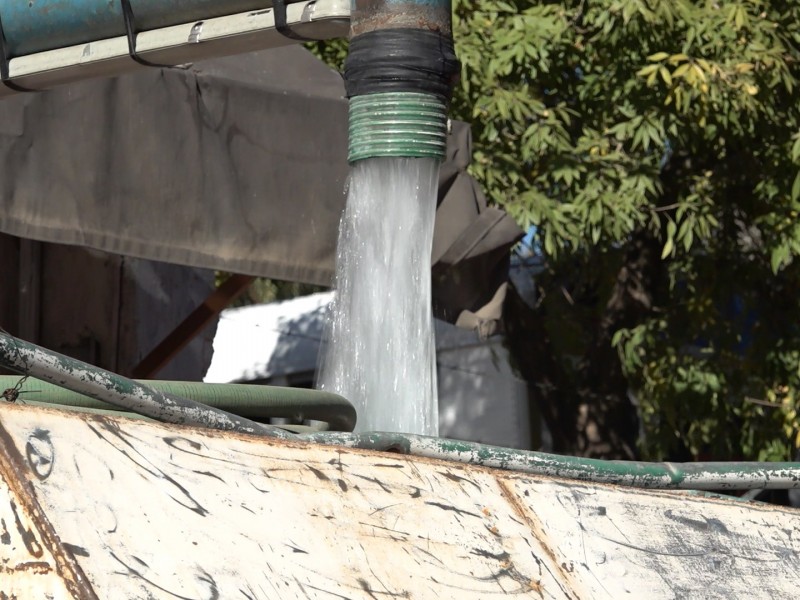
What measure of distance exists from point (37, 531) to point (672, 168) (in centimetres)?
611

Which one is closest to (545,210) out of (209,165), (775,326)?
(775,326)

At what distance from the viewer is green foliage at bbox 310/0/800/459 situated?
19.5 feet

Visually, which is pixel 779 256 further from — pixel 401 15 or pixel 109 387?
pixel 109 387

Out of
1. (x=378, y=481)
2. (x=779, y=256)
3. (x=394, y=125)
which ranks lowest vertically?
(x=378, y=481)

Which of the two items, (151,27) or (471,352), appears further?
(471,352)

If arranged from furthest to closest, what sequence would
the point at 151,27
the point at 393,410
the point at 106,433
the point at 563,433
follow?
the point at 563,433 → the point at 151,27 → the point at 393,410 → the point at 106,433

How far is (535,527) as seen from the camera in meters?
1.72

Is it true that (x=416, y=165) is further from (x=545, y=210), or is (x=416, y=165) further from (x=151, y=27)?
(x=545, y=210)

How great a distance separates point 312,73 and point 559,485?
2.49 metres

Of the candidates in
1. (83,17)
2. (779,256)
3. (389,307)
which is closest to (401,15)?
(389,307)

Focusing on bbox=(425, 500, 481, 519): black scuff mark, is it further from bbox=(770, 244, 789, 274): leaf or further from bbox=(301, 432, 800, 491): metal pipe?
bbox=(770, 244, 789, 274): leaf

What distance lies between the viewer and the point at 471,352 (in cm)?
988

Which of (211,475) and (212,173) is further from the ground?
(212,173)

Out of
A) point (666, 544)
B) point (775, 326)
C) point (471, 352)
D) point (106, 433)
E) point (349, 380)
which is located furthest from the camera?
point (471, 352)
